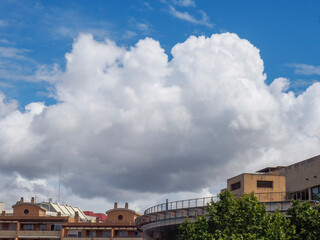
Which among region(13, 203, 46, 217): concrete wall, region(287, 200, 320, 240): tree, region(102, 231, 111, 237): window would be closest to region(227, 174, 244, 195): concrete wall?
region(287, 200, 320, 240): tree

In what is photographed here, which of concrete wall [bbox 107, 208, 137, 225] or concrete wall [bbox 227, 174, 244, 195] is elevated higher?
concrete wall [bbox 227, 174, 244, 195]

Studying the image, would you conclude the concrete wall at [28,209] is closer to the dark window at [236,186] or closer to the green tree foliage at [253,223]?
the dark window at [236,186]

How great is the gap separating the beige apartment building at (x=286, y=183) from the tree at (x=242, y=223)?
22087 mm

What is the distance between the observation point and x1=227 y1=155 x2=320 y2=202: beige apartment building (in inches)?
2640

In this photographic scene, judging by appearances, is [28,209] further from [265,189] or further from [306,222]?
[306,222]

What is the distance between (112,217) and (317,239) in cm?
8301

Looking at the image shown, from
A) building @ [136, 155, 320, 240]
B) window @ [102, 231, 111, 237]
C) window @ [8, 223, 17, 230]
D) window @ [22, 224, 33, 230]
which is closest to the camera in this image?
building @ [136, 155, 320, 240]

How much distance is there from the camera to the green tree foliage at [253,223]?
40406 millimetres

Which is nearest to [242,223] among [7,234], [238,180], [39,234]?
[238,180]

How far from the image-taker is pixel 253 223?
1679 inches

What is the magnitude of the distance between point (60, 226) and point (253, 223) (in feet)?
263

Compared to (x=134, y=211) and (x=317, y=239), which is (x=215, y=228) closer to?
(x=317, y=239)

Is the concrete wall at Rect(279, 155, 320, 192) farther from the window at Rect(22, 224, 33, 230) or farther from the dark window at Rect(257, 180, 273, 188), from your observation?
the window at Rect(22, 224, 33, 230)

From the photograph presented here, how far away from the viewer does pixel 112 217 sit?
119 m
